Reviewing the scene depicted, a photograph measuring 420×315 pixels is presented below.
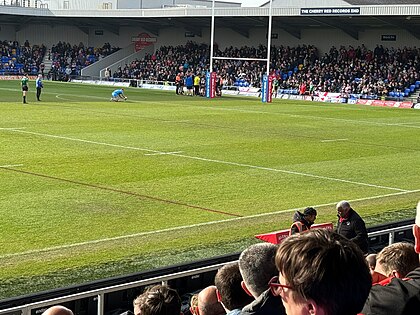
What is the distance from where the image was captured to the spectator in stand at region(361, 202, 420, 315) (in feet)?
11.8

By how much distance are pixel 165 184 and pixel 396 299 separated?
13.8 metres

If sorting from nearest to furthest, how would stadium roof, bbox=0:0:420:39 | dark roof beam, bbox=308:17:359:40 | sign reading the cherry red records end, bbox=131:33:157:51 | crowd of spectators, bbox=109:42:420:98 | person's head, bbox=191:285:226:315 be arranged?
person's head, bbox=191:285:226:315
stadium roof, bbox=0:0:420:39
crowd of spectators, bbox=109:42:420:98
dark roof beam, bbox=308:17:359:40
sign reading the cherry red records end, bbox=131:33:157:51

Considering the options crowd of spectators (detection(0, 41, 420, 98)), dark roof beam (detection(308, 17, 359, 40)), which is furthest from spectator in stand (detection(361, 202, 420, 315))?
dark roof beam (detection(308, 17, 359, 40))

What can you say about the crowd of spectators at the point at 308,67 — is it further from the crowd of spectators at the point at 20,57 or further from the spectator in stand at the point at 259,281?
the spectator in stand at the point at 259,281

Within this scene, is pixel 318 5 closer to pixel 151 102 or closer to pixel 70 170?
pixel 151 102

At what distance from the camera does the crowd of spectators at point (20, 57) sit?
2876 inches

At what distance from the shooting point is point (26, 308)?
683 cm

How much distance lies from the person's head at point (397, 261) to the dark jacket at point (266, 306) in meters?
1.50

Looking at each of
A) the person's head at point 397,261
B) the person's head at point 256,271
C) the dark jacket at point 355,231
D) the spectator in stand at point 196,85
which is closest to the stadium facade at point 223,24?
the spectator in stand at point 196,85

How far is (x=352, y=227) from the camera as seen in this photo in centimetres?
1041

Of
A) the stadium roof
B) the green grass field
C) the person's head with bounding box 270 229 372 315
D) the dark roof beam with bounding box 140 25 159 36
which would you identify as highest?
the stadium roof

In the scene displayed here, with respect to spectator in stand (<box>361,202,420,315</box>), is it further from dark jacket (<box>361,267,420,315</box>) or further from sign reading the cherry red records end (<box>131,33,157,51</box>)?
sign reading the cherry red records end (<box>131,33,157,51</box>)

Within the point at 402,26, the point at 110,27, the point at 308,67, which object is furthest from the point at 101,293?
the point at 110,27

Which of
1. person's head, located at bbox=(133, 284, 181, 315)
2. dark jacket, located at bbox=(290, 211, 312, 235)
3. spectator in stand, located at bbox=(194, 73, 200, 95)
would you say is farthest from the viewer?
spectator in stand, located at bbox=(194, 73, 200, 95)
